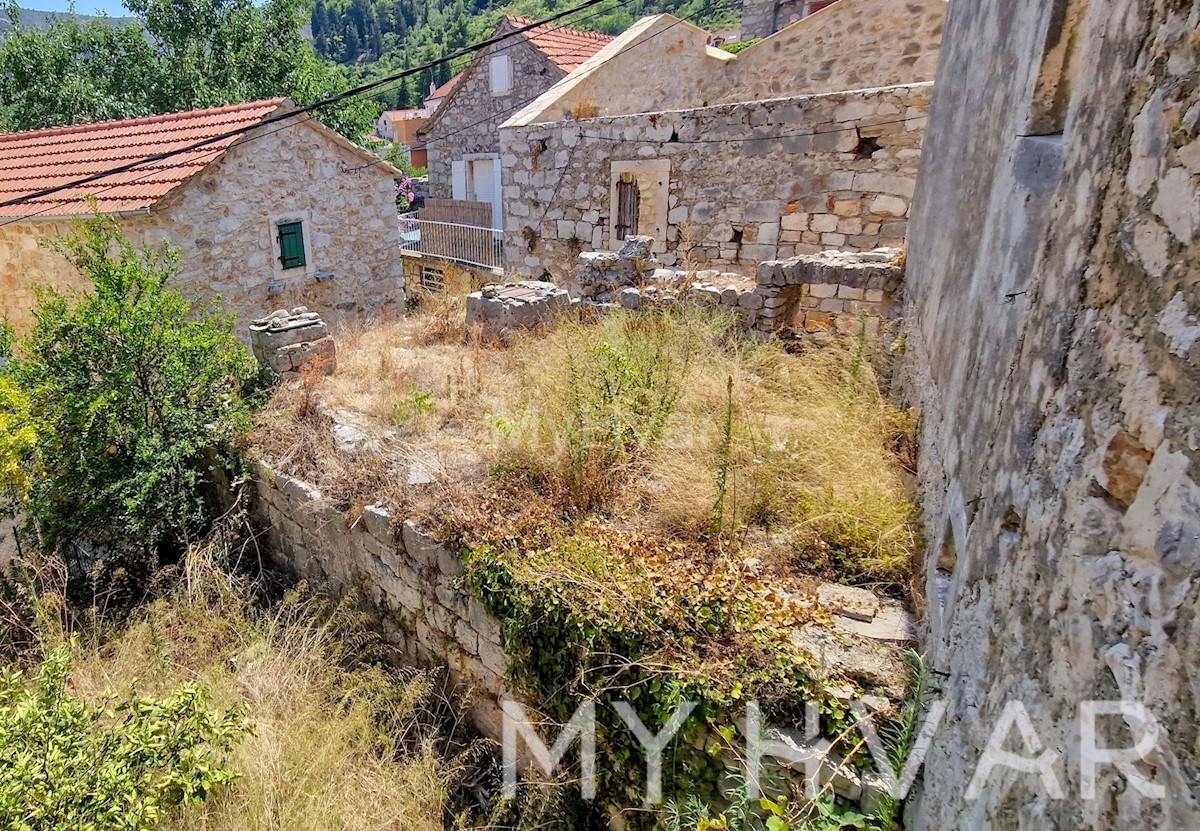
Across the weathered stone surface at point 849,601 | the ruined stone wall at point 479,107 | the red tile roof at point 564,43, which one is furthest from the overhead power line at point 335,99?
the ruined stone wall at point 479,107

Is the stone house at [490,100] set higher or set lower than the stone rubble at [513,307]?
higher

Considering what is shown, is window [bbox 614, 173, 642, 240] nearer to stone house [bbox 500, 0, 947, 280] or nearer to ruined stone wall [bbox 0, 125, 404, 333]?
stone house [bbox 500, 0, 947, 280]

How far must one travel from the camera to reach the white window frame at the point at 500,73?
57.3ft

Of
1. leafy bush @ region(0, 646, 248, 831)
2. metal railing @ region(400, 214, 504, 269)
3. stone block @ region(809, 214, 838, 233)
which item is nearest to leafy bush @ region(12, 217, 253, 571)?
leafy bush @ region(0, 646, 248, 831)

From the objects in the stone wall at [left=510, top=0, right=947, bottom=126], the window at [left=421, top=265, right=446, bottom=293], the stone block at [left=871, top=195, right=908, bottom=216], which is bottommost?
the window at [left=421, top=265, right=446, bottom=293]

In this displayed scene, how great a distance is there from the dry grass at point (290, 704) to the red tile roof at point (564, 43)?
50.8ft

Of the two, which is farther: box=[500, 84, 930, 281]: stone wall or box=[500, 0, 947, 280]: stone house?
box=[500, 0, 947, 280]: stone house

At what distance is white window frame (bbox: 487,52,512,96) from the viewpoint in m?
17.5

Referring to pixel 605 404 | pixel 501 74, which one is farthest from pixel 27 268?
pixel 501 74

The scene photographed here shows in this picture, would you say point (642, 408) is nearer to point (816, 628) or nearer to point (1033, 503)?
point (816, 628)

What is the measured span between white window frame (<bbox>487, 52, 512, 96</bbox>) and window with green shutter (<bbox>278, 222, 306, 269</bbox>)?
10.3 metres

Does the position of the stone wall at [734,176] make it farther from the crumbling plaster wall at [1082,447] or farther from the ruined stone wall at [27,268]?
the ruined stone wall at [27,268]

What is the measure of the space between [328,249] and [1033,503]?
1042 cm

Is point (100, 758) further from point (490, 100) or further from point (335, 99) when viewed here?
point (490, 100)
